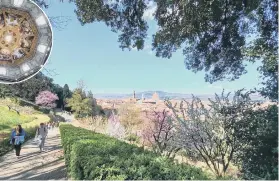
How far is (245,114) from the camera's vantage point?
21.4 ft

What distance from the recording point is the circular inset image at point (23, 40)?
7.76 ft

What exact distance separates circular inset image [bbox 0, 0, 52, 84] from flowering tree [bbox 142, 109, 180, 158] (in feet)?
16.1

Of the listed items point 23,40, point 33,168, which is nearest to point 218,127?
point 23,40

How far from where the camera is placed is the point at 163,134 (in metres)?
11.2

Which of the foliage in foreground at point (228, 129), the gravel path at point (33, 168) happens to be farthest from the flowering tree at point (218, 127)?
the gravel path at point (33, 168)

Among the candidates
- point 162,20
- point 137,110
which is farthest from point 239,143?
point 137,110

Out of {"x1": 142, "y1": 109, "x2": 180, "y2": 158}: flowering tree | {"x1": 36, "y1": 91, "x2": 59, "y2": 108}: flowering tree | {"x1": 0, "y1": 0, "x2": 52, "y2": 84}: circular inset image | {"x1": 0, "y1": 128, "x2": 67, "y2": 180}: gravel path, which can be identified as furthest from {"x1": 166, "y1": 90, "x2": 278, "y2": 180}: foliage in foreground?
{"x1": 36, "y1": 91, "x2": 59, "y2": 108}: flowering tree

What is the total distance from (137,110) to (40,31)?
66.1 feet

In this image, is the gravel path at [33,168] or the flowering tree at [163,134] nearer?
the gravel path at [33,168]

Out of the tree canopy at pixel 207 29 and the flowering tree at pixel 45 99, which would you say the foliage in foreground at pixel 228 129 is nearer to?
the tree canopy at pixel 207 29

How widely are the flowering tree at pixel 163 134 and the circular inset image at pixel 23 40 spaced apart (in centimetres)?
492

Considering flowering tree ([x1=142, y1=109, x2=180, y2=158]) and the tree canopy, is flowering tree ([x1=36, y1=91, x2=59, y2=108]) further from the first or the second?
the tree canopy

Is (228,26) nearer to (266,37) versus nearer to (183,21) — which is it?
(266,37)

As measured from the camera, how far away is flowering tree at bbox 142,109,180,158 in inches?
347
